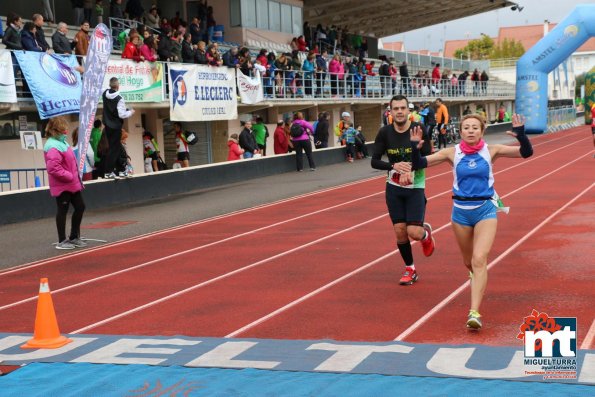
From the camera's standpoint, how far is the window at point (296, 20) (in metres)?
39.7

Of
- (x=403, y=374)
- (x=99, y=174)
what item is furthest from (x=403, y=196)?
(x=99, y=174)

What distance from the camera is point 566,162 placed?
84.6 ft

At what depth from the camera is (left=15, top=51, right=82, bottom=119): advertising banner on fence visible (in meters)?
18.6

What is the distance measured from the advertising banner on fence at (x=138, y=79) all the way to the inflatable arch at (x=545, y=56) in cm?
2100

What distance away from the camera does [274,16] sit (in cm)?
3794

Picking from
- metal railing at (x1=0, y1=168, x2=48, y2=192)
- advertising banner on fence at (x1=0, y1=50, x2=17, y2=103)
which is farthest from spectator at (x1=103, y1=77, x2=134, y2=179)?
metal railing at (x1=0, y1=168, x2=48, y2=192)

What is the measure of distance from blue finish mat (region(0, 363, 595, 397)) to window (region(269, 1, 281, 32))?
3232cm

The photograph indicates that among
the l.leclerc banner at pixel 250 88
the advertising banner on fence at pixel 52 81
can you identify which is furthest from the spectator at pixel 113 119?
the l.leclerc banner at pixel 250 88

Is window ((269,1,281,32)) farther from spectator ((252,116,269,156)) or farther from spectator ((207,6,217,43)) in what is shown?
spectator ((252,116,269,156))

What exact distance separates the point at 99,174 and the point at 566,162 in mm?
14164

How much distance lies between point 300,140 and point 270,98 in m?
4.73

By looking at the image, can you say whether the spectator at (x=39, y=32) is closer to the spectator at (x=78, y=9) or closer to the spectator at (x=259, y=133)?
the spectator at (x=78, y=9)

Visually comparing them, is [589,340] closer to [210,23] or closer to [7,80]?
[7,80]

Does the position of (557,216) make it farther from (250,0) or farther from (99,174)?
(250,0)
